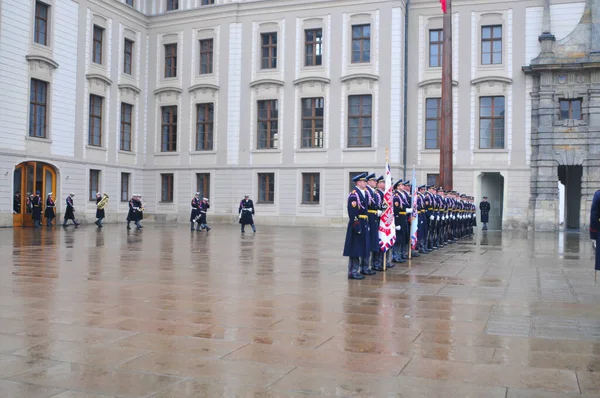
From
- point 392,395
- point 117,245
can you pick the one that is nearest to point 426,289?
point 392,395

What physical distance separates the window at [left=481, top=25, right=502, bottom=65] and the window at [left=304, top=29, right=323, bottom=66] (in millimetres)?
8790

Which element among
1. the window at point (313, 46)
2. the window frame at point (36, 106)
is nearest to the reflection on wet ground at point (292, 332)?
the window frame at point (36, 106)

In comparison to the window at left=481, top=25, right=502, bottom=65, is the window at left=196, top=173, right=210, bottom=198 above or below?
below

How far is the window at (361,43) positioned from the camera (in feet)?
117

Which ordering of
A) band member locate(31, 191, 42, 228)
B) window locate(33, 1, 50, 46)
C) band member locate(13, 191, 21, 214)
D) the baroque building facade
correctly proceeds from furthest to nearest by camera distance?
1. the baroque building facade
2. window locate(33, 1, 50, 46)
3. band member locate(13, 191, 21, 214)
4. band member locate(31, 191, 42, 228)

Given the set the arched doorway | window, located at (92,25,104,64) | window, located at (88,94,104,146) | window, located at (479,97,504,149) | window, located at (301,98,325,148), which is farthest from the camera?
window, located at (301,98,325,148)

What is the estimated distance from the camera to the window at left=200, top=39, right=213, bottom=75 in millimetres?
38812

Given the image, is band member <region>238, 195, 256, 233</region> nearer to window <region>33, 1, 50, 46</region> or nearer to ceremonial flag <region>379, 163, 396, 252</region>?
window <region>33, 1, 50, 46</region>

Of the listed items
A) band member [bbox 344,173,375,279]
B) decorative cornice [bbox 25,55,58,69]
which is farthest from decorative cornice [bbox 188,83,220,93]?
band member [bbox 344,173,375,279]

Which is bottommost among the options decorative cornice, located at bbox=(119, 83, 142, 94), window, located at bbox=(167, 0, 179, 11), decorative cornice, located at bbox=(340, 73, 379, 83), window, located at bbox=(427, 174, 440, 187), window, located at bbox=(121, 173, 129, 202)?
window, located at bbox=(121, 173, 129, 202)

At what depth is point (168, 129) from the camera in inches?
1572

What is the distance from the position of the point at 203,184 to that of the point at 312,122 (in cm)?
766

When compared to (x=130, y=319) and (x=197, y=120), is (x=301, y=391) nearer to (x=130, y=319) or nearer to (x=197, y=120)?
(x=130, y=319)

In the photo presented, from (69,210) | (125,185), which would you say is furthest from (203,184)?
(69,210)
